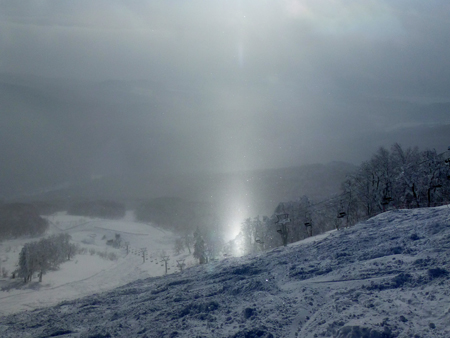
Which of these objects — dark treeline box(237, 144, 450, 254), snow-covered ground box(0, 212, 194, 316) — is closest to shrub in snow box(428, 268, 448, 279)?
dark treeline box(237, 144, 450, 254)

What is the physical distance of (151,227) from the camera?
157625 millimetres

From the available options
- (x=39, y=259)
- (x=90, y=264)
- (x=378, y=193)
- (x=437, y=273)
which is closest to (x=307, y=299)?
(x=437, y=273)

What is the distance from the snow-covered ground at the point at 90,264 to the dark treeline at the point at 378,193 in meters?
31.9

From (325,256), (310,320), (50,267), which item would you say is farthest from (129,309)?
(50,267)

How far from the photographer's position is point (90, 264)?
8462 cm

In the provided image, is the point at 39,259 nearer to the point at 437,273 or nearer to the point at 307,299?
the point at 307,299

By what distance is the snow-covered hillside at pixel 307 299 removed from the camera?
8.78 m

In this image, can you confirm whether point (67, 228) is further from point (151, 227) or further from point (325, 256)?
point (325, 256)

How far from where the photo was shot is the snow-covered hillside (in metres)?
8.78

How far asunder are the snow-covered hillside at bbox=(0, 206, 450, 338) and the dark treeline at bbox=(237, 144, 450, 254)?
20.2 metres

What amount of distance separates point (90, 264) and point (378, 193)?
72.2 metres

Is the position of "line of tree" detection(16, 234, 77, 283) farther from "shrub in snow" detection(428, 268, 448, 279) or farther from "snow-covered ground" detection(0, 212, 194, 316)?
"shrub in snow" detection(428, 268, 448, 279)

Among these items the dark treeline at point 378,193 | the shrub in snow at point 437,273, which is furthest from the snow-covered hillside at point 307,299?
the dark treeline at point 378,193

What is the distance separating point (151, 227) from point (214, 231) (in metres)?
67.5
